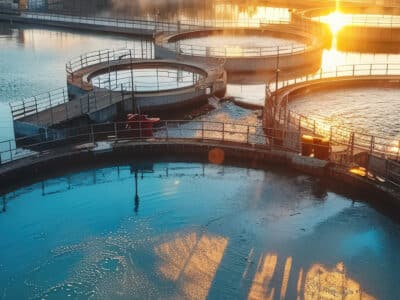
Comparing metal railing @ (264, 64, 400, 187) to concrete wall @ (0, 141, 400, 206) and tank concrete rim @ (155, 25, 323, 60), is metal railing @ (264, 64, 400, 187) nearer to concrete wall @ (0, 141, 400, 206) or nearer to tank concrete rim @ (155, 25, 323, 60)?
concrete wall @ (0, 141, 400, 206)

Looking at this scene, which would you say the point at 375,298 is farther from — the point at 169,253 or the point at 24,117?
the point at 24,117

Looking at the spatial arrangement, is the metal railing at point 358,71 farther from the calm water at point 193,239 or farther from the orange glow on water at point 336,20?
the calm water at point 193,239

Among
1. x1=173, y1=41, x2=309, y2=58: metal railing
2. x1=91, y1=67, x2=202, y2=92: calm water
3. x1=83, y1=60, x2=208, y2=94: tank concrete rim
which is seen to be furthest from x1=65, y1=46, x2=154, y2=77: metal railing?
x1=91, y1=67, x2=202, y2=92: calm water

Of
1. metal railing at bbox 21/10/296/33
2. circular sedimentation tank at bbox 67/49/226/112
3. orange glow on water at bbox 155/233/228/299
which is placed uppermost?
metal railing at bbox 21/10/296/33

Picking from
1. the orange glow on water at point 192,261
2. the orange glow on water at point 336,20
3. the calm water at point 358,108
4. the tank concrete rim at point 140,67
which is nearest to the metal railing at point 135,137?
the calm water at point 358,108

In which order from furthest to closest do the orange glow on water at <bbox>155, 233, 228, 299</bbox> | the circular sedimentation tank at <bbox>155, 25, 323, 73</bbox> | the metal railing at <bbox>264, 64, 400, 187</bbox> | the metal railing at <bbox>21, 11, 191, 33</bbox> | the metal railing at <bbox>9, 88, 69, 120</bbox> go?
the metal railing at <bbox>21, 11, 191, 33</bbox> → the circular sedimentation tank at <bbox>155, 25, 323, 73</bbox> → the metal railing at <bbox>9, 88, 69, 120</bbox> → the metal railing at <bbox>264, 64, 400, 187</bbox> → the orange glow on water at <bbox>155, 233, 228, 299</bbox>

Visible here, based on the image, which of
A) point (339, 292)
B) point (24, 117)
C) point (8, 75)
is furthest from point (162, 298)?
point (8, 75)

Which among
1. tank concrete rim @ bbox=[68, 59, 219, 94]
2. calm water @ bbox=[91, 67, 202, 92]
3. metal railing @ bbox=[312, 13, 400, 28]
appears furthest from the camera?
metal railing @ bbox=[312, 13, 400, 28]
